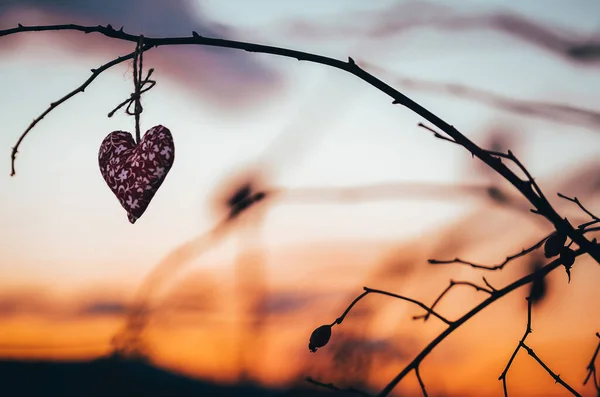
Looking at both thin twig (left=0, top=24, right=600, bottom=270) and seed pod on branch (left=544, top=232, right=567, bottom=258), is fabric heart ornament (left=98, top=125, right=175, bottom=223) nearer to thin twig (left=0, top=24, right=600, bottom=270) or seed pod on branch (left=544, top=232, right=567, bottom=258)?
thin twig (left=0, top=24, right=600, bottom=270)

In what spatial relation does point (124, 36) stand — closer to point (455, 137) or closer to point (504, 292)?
point (455, 137)

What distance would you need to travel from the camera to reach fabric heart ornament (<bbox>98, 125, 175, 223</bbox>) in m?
1.40

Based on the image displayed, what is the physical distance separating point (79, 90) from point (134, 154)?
28 cm

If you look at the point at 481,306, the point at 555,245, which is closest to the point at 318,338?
the point at 481,306

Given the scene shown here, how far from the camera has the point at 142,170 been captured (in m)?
1.42

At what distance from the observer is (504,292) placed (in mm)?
1092

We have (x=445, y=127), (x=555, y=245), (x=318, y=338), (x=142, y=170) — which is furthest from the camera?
(x=142, y=170)

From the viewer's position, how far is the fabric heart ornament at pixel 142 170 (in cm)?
140

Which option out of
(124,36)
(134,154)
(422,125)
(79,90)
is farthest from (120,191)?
(422,125)

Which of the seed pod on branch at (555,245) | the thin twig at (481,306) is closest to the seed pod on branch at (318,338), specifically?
the thin twig at (481,306)

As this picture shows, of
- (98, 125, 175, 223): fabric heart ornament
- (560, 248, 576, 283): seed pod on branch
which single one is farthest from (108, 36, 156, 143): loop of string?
(560, 248, 576, 283): seed pod on branch

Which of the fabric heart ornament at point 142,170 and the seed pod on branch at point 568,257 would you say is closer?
the seed pod on branch at point 568,257

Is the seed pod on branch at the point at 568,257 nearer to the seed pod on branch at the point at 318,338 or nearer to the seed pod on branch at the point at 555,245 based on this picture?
the seed pod on branch at the point at 555,245

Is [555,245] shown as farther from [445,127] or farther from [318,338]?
[318,338]
